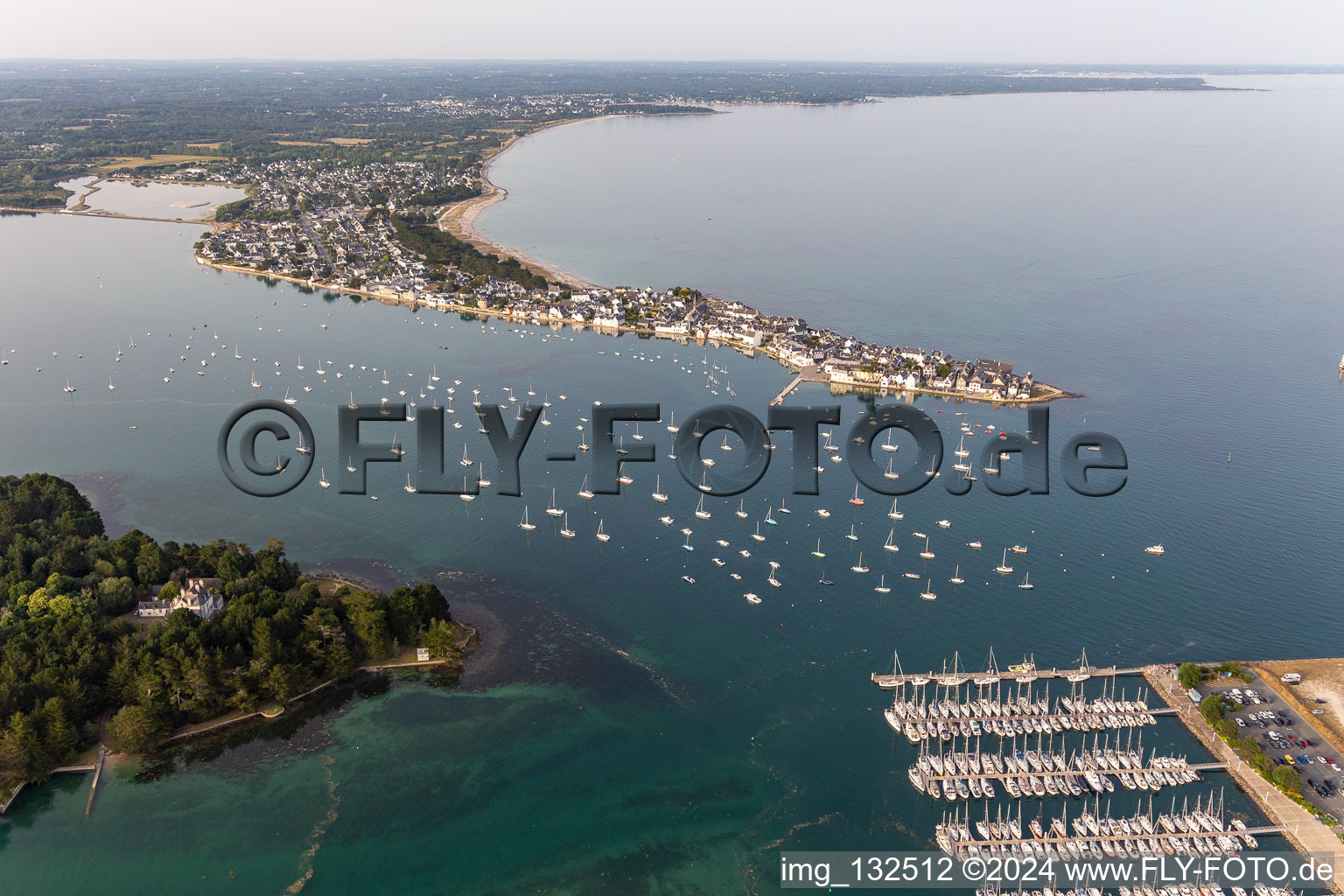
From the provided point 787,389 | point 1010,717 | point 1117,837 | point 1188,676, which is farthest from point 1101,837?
point 787,389

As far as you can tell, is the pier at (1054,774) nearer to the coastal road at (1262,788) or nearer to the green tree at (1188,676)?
the coastal road at (1262,788)

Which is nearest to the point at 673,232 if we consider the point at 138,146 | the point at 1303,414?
the point at 1303,414

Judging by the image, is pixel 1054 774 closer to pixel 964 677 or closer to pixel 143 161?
pixel 964 677

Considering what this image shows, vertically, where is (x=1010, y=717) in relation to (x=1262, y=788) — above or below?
above

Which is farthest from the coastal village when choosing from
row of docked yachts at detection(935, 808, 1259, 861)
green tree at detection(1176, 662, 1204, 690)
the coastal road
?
row of docked yachts at detection(935, 808, 1259, 861)

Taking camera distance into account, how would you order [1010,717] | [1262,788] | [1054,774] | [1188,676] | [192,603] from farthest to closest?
[192,603] → [1188,676] → [1010,717] → [1054,774] → [1262,788]

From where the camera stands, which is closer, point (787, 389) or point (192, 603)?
point (192, 603)

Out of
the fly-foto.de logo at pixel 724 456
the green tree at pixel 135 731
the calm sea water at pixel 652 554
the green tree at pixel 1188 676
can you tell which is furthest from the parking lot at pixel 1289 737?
the green tree at pixel 135 731

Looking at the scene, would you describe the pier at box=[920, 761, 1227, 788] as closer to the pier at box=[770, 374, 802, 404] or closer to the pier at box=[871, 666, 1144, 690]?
the pier at box=[871, 666, 1144, 690]
